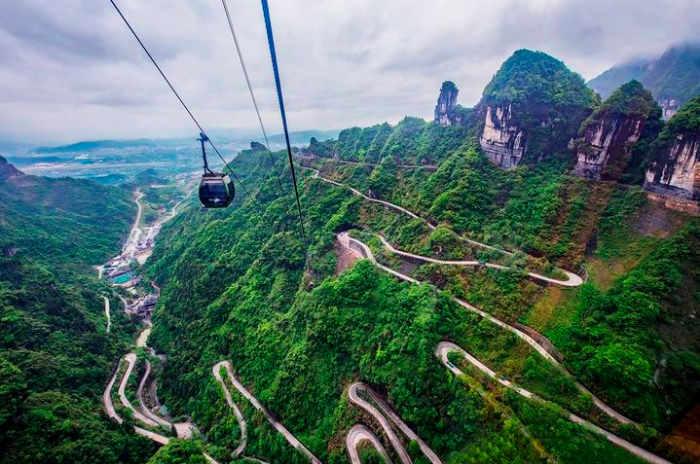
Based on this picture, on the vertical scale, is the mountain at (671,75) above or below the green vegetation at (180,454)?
above

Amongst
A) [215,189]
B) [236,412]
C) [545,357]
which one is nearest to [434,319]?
[545,357]

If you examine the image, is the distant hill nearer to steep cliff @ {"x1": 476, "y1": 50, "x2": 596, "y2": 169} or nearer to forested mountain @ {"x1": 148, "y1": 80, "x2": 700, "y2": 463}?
forested mountain @ {"x1": 148, "y1": 80, "x2": 700, "y2": 463}

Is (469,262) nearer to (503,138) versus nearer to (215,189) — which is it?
(503,138)

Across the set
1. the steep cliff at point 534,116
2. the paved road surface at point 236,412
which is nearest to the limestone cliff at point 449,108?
the steep cliff at point 534,116

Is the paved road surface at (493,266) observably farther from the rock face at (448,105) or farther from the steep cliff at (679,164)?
the rock face at (448,105)

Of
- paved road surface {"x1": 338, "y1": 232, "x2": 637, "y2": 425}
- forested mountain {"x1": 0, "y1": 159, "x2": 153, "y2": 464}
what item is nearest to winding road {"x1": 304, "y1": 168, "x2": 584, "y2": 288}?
paved road surface {"x1": 338, "y1": 232, "x2": 637, "y2": 425}

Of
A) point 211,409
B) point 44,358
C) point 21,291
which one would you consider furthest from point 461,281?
point 21,291

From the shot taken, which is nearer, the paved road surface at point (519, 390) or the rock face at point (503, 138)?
the paved road surface at point (519, 390)
